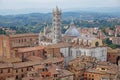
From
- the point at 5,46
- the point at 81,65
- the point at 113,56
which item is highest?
the point at 5,46

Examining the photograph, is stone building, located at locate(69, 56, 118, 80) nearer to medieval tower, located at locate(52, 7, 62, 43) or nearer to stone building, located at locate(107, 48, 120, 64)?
stone building, located at locate(107, 48, 120, 64)

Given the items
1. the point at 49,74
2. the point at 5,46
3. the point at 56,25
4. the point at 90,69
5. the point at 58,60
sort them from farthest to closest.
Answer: the point at 56,25, the point at 5,46, the point at 58,60, the point at 90,69, the point at 49,74

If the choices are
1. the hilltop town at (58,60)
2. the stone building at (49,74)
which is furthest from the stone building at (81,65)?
the stone building at (49,74)

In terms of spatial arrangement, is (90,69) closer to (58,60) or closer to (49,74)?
(58,60)

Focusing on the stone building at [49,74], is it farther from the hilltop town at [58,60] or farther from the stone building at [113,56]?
the stone building at [113,56]

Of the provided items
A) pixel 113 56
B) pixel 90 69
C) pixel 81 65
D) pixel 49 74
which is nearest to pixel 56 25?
pixel 113 56

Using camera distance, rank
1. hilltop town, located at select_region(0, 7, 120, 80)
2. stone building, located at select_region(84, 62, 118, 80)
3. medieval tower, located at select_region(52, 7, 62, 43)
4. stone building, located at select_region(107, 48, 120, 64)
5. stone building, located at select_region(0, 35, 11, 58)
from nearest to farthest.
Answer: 1. hilltop town, located at select_region(0, 7, 120, 80)
2. stone building, located at select_region(84, 62, 118, 80)
3. stone building, located at select_region(0, 35, 11, 58)
4. stone building, located at select_region(107, 48, 120, 64)
5. medieval tower, located at select_region(52, 7, 62, 43)

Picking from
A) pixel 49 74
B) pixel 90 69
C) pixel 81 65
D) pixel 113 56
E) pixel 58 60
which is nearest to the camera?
pixel 49 74

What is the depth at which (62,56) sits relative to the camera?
37281mm

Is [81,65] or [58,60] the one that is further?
[58,60]

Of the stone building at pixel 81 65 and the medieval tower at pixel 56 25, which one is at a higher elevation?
the medieval tower at pixel 56 25

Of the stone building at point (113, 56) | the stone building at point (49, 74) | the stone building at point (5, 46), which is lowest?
the stone building at point (113, 56)

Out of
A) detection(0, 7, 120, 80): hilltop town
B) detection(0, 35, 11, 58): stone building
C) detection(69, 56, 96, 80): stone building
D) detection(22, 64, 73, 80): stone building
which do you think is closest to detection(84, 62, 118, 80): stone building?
detection(0, 7, 120, 80): hilltop town

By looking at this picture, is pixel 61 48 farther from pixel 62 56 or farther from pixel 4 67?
pixel 4 67
